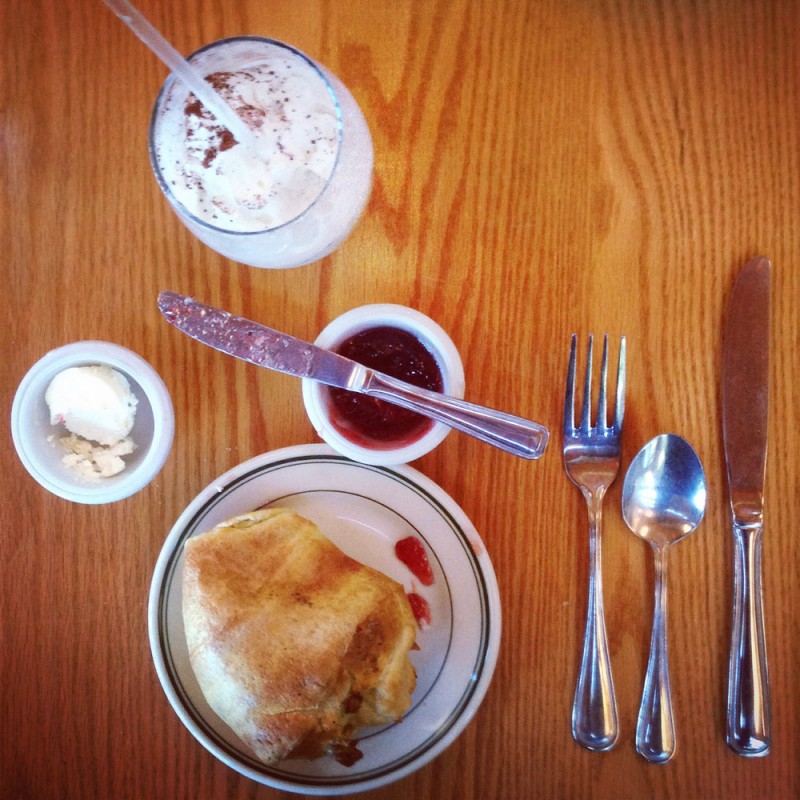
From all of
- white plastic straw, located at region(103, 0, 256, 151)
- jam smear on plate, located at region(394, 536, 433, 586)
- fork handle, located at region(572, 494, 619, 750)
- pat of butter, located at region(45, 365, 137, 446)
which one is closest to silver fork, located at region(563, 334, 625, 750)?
fork handle, located at region(572, 494, 619, 750)

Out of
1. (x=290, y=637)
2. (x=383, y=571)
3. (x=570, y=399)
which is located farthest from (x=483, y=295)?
(x=290, y=637)

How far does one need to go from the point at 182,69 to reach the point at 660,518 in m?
1.09

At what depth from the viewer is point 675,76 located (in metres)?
1.37

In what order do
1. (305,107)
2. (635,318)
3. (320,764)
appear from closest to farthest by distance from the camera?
(305,107) < (320,764) < (635,318)

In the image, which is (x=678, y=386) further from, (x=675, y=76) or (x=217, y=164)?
(x=217, y=164)

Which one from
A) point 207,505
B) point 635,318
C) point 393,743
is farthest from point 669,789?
point 207,505

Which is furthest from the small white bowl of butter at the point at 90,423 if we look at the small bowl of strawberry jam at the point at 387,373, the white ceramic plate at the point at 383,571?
the small bowl of strawberry jam at the point at 387,373

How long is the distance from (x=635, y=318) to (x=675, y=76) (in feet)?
1.53

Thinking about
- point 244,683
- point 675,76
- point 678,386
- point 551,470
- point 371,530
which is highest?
point 675,76

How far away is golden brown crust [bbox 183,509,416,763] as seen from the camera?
3.68 feet

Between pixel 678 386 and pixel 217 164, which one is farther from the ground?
pixel 217 164

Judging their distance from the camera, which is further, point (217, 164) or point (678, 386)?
point (678, 386)

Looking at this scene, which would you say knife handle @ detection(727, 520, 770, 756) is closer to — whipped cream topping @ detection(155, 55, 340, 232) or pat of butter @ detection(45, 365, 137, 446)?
whipped cream topping @ detection(155, 55, 340, 232)

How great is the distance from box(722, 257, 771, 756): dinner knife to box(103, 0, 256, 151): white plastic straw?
0.96 m
